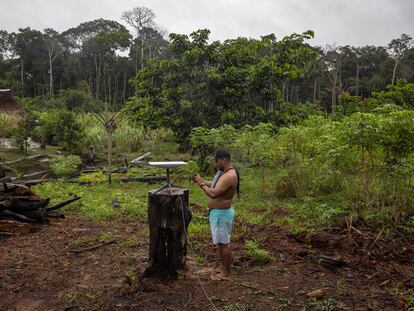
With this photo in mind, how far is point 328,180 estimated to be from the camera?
8.09 metres

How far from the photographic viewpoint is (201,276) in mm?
4613

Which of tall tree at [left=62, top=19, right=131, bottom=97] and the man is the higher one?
tall tree at [left=62, top=19, right=131, bottom=97]

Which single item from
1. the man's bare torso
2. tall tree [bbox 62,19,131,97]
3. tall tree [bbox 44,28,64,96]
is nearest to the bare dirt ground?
the man's bare torso

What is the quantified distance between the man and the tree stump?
1.09 feet

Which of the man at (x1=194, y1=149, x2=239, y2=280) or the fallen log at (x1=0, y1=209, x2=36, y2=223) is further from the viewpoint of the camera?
the fallen log at (x1=0, y1=209, x2=36, y2=223)

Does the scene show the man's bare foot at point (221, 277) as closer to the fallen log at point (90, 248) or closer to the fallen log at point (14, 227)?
the fallen log at point (90, 248)

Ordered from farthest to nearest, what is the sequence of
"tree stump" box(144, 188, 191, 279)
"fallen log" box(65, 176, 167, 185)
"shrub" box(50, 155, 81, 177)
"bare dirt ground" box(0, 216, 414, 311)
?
1. "shrub" box(50, 155, 81, 177)
2. "fallen log" box(65, 176, 167, 185)
3. "tree stump" box(144, 188, 191, 279)
4. "bare dirt ground" box(0, 216, 414, 311)

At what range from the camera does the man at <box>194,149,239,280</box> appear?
440 centimetres

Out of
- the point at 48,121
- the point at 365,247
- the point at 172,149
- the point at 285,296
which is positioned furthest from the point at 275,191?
the point at 48,121

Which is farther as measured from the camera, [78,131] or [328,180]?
[78,131]

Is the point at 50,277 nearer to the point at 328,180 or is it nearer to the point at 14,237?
the point at 14,237

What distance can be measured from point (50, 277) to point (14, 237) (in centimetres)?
194

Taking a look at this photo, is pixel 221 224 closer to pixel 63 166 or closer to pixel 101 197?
pixel 101 197

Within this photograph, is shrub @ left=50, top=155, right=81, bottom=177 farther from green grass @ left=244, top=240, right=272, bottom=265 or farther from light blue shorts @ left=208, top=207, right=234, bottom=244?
light blue shorts @ left=208, top=207, right=234, bottom=244
